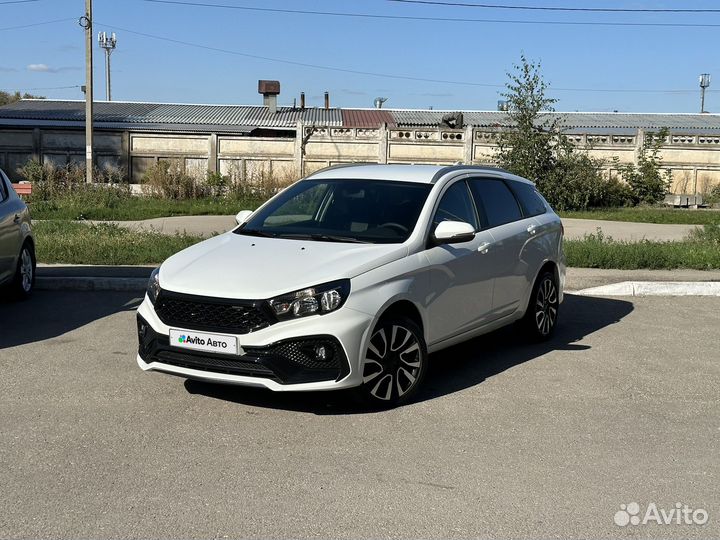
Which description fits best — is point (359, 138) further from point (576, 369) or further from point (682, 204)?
point (576, 369)

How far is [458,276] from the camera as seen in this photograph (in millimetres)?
6535

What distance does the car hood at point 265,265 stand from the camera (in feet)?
17.8

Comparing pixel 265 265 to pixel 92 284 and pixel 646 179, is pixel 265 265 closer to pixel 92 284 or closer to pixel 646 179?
pixel 92 284

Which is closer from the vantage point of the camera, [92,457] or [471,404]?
[92,457]

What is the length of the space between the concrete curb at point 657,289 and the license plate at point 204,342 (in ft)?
22.3

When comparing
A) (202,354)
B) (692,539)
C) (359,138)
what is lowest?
(692,539)

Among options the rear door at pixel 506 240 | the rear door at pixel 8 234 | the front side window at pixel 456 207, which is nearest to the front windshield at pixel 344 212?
the front side window at pixel 456 207

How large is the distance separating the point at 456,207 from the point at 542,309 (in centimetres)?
172

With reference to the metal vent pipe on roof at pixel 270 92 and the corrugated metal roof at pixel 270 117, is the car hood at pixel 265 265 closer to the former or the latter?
the corrugated metal roof at pixel 270 117

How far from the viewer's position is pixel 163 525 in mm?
3932

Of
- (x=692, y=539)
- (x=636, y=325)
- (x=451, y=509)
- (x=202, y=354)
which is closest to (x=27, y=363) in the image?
(x=202, y=354)

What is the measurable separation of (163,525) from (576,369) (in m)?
4.22

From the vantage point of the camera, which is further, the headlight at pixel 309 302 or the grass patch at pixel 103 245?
the grass patch at pixel 103 245

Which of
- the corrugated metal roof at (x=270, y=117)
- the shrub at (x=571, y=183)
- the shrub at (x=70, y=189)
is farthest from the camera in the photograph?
the corrugated metal roof at (x=270, y=117)
